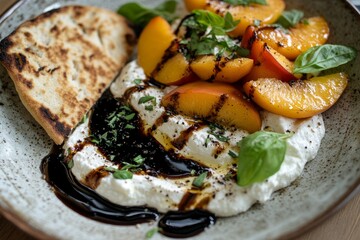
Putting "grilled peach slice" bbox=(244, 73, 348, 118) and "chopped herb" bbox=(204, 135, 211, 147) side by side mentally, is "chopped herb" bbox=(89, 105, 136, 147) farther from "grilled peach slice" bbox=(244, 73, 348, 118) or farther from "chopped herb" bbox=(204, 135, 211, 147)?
"grilled peach slice" bbox=(244, 73, 348, 118)

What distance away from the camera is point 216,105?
8.82 ft

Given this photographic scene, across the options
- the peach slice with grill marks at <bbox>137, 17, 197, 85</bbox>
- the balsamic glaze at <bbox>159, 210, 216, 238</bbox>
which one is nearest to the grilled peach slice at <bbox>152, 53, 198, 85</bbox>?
the peach slice with grill marks at <bbox>137, 17, 197, 85</bbox>

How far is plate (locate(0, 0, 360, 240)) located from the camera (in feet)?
6.98

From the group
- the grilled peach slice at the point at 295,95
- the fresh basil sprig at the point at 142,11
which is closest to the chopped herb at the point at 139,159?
the grilled peach slice at the point at 295,95

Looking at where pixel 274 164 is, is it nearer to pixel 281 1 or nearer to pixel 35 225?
pixel 35 225

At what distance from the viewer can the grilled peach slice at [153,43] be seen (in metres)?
3.14

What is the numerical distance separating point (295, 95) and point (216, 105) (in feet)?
1.44

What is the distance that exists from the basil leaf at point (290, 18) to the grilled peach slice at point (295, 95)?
57 centimetres

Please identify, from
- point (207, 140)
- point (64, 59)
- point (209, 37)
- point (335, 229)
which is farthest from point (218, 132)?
point (64, 59)

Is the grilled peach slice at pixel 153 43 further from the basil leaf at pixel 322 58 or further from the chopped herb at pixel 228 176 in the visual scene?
the chopped herb at pixel 228 176

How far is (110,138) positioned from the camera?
9.00 feet

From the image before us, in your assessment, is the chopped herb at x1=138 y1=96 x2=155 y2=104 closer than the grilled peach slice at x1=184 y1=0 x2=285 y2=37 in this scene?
Yes

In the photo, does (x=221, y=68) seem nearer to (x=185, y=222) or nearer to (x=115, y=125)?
(x=115, y=125)

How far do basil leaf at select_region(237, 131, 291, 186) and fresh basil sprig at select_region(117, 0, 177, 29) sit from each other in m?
1.57
